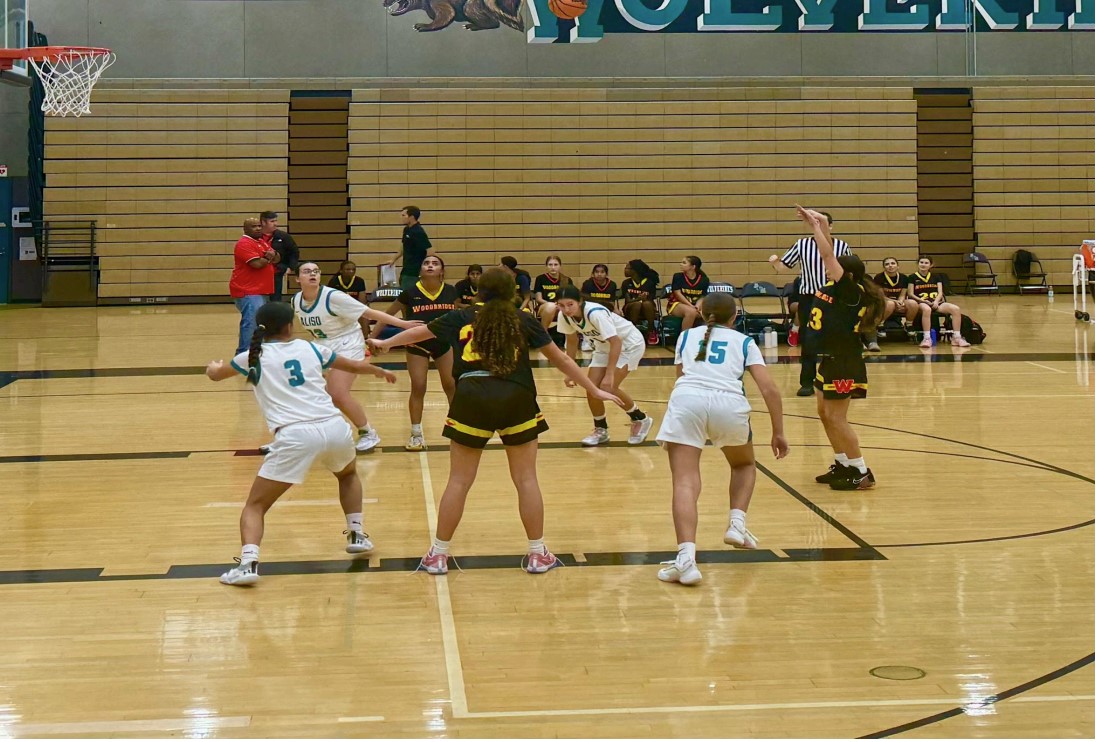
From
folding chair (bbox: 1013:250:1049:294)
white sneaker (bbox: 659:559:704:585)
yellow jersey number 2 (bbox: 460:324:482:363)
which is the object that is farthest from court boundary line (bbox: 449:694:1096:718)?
folding chair (bbox: 1013:250:1049:294)

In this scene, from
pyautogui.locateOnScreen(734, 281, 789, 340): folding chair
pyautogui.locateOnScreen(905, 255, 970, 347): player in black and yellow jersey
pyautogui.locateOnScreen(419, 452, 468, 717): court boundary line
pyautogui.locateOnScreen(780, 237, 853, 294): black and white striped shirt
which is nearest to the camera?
pyautogui.locateOnScreen(419, 452, 468, 717): court boundary line

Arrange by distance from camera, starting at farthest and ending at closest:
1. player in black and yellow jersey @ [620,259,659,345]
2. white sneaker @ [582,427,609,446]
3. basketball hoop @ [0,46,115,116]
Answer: player in black and yellow jersey @ [620,259,659,345] → basketball hoop @ [0,46,115,116] → white sneaker @ [582,427,609,446]

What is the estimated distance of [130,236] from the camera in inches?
966

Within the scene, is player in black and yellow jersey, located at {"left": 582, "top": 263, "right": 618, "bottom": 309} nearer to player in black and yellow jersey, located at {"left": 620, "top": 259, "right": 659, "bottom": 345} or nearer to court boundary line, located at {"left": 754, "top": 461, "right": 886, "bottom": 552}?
player in black and yellow jersey, located at {"left": 620, "top": 259, "right": 659, "bottom": 345}

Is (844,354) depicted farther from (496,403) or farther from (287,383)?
(287,383)

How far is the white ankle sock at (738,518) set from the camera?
672 cm

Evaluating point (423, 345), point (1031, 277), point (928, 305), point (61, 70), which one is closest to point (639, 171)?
point (1031, 277)

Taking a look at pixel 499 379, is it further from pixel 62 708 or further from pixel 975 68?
pixel 975 68

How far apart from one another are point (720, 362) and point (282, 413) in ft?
7.65

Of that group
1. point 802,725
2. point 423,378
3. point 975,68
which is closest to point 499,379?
point 802,725

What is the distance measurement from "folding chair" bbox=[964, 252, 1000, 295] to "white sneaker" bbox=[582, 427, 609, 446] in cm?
1741

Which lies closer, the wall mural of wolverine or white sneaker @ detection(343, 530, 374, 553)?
white sneaker @ detection(343, 530, 374, 553)

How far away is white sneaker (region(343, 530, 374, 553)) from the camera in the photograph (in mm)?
6637

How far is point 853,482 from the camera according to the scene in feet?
27.1
